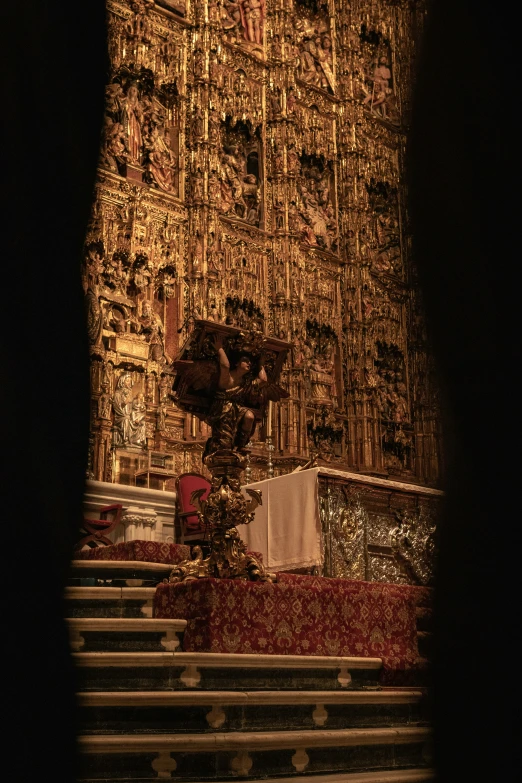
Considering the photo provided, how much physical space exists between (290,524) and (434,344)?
7.53 meters

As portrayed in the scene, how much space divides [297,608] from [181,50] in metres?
9.08

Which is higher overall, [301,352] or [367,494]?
[301,352]

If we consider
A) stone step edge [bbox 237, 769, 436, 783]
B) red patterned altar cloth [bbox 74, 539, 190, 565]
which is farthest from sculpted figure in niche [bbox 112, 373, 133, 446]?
stone step edge [bbox 237, 769, 436, 783]

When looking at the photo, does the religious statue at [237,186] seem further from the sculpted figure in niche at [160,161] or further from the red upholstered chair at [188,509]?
the red upholstered chair at [188,509]

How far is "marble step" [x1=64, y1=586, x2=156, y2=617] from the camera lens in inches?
209

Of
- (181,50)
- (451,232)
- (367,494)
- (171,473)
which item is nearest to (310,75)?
(181,50)

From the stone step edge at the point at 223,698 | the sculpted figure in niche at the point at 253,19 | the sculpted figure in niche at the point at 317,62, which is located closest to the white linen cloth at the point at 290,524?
the stone step edge at the point at 223,698

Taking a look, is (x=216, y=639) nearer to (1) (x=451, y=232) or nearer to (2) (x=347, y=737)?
(2) (x=347, y=737)

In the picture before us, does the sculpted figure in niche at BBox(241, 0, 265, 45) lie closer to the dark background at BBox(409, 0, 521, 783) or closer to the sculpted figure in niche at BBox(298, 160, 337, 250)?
the sculpted figure in niche at BBox(298, 160, 337, 250)

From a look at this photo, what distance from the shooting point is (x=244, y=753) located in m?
3.91

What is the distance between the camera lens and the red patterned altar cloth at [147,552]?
21.7ft

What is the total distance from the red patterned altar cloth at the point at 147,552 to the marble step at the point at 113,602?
118 cm

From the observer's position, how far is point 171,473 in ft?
33.7

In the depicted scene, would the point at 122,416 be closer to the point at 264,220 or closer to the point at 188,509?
the point at 188,509
